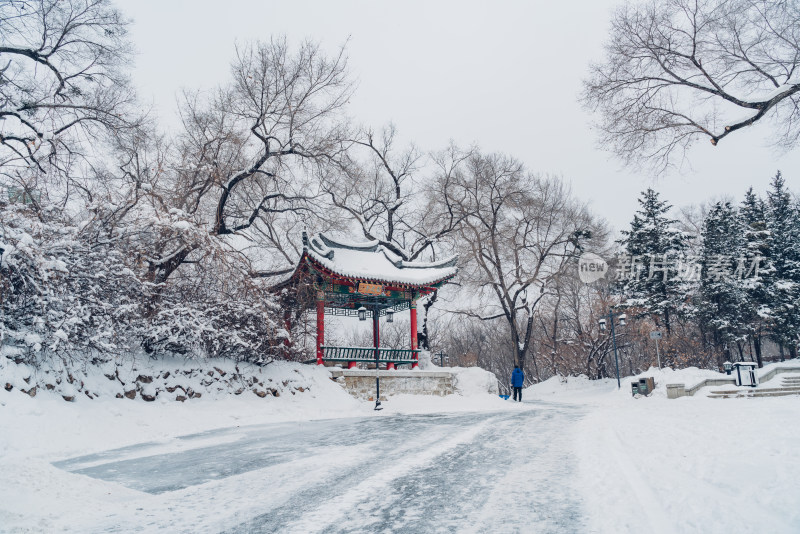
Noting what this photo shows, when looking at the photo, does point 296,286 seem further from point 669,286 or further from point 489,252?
point 669,286

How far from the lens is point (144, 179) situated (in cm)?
1547

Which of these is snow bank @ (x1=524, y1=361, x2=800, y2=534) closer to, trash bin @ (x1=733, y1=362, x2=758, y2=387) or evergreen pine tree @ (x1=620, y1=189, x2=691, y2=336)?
trash bin @ (x1=733, y1=362, x2=758, y2=387)

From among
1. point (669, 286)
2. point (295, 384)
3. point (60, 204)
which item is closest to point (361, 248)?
point (295, 384)

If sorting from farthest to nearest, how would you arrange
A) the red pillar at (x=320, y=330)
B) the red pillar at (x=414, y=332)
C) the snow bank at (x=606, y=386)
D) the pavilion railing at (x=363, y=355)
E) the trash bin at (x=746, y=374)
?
the snow bank at (x=606, y=386) < the red pillar at (x=414, y=332) < the pavilion railing at (x=363, y=355) < the red pillar at (x=320, y=330) < the trash bin at (x=746, y=374)

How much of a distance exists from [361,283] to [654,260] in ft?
70.3

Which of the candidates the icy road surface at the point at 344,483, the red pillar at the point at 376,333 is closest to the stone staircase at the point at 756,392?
the icy road surface at the point at 344,483

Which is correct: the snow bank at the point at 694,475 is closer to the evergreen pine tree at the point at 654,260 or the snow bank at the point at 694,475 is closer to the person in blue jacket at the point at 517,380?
the person in blue jacket at the point at 517,380

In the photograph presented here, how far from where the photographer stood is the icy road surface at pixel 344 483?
361 centimetres

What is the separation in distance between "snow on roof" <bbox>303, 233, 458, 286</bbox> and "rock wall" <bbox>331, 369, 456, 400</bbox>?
11.0ft

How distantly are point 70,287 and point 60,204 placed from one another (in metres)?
2.34

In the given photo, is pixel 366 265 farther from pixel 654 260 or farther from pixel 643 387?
pixel 654 260

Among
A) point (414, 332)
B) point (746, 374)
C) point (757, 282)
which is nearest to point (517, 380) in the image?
point (414, 332)

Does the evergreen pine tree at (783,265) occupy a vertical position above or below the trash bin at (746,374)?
above

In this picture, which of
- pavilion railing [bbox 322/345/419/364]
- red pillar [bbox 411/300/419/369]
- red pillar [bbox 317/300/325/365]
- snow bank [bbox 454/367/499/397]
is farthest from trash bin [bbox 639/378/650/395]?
red pillar [bbox 317/300/325/365]
